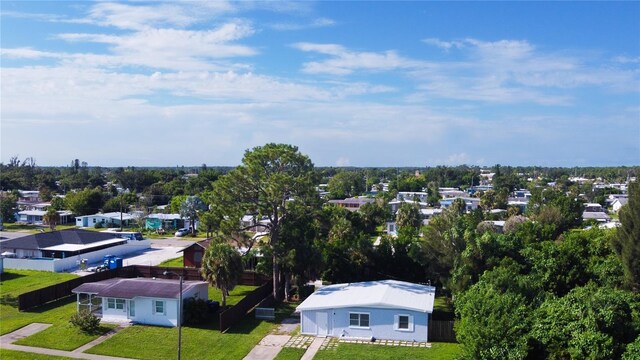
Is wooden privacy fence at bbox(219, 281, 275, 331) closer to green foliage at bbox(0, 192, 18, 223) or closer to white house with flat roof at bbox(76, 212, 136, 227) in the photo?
white house with flat roof at bbox(76, 212, 136, 227)

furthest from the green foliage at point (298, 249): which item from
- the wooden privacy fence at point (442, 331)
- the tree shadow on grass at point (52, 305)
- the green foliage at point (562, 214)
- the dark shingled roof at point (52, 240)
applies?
the green foliage at point (562, 214)

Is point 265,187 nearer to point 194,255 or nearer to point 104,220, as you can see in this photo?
point 194,255

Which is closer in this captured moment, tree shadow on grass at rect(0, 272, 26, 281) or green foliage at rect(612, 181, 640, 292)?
green foliage at rect(612, 181, 640, 292)

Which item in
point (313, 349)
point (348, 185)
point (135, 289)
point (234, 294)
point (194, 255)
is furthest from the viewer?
point (348, 185)

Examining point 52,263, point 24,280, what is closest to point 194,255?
point 52,263

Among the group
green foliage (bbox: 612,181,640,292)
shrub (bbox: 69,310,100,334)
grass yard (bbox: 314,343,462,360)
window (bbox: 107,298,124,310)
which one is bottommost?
grass yard (bbox: 314,343,462,360)

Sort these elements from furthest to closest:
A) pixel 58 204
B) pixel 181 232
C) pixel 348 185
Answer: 1. pixel 348 185
2. pixel 58 204
3. pixel 181 232

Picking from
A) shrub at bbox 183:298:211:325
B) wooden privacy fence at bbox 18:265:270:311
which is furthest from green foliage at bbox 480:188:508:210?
shrub at bbox 183:298:211:325
